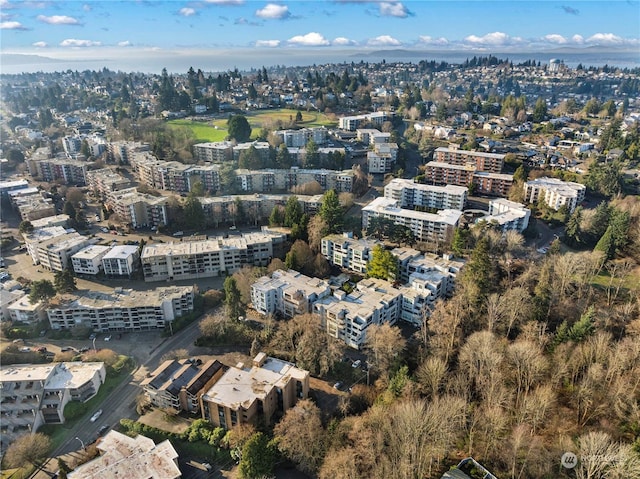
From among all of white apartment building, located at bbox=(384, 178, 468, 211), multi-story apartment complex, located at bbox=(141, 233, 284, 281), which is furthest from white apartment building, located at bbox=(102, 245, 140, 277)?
white apartment building, located at bbox=(384, 178, 468, 211)

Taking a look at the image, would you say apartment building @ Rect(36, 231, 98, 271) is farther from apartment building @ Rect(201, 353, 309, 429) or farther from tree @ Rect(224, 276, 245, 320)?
apartment building @ Rect(201, 353, 309, 429)

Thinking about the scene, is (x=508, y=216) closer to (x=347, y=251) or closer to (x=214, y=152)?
(x=347, y=251)

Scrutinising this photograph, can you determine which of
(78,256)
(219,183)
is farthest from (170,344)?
(219,183)

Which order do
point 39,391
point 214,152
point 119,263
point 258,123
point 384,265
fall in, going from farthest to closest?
1. point 258,123
2. point 214,152
3. point 119,263
4. point 384,265
5. point 39,391

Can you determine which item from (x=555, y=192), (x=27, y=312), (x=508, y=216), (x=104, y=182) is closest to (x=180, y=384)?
(x=27, y=312)

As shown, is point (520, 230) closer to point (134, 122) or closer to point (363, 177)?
point (363, 177)
